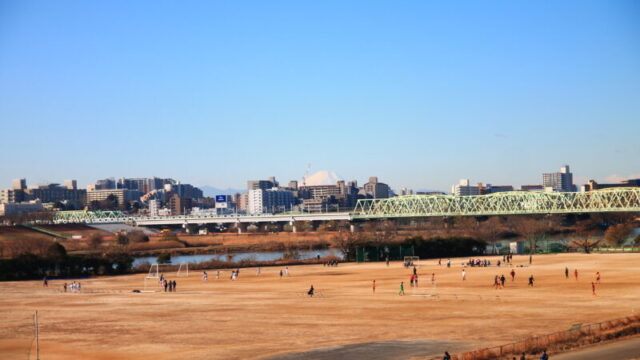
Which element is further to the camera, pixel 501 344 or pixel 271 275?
pixel 271 275

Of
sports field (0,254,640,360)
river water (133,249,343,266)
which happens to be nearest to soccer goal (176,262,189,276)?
sports field (0,254,640,360)

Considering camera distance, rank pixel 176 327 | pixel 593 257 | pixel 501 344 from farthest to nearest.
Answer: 1. pixel 593 257
2. pixel 176 327
3. pixel 501 344

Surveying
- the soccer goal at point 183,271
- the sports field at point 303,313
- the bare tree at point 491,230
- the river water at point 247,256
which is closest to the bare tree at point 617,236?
the bare tree at point 491,230

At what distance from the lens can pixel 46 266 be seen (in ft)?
268

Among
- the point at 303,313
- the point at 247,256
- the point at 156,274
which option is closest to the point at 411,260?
the point at 156,274

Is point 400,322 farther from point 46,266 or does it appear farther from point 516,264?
point 46,266

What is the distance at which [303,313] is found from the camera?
150 ft

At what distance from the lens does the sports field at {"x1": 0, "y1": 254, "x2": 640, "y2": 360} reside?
34.8 metres

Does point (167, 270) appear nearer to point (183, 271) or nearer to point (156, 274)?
point (183, 271)

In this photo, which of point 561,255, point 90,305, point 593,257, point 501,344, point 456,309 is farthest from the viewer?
point 561,255

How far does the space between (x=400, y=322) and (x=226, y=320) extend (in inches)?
373

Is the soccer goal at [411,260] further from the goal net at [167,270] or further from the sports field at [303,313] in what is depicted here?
the goal net at [167,270]

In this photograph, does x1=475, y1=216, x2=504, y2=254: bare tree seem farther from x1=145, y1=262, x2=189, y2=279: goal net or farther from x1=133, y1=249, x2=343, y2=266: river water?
x1=145, y1=262, x2=189, y2=279: goal net

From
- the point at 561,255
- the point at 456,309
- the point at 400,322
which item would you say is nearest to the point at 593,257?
the point at 561,255
